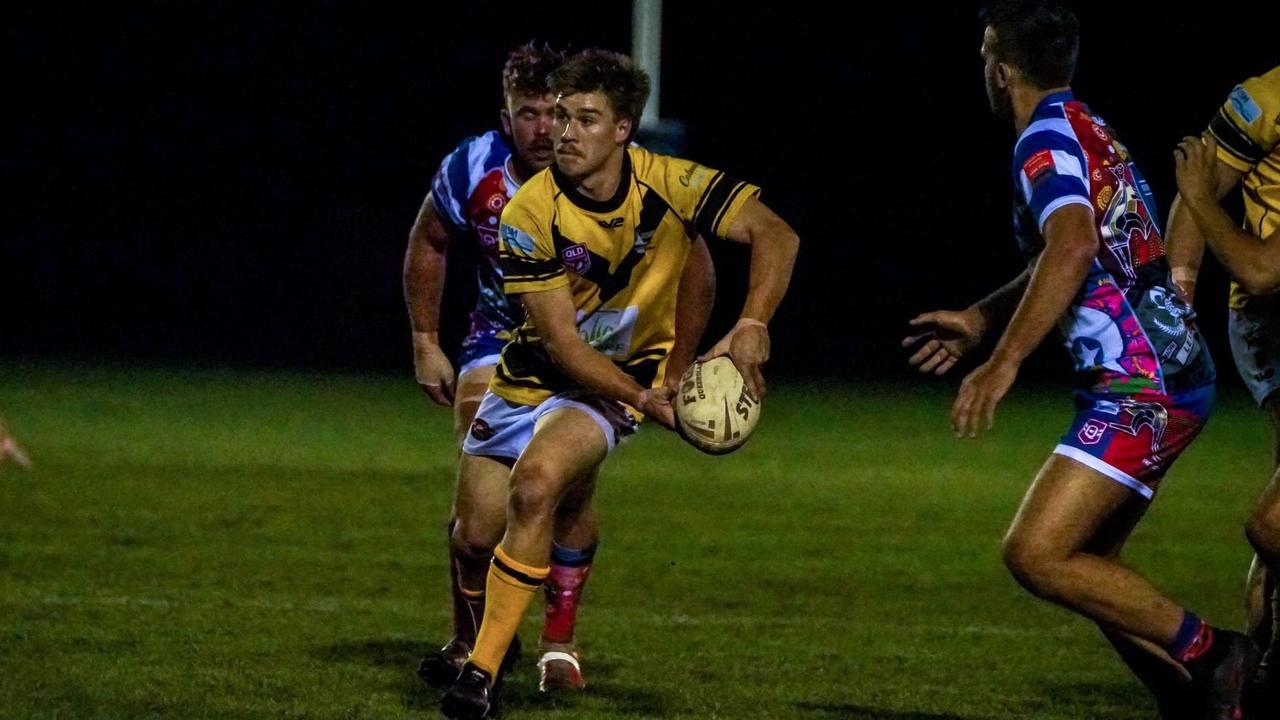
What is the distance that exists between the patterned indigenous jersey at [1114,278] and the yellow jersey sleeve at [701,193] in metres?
0.86

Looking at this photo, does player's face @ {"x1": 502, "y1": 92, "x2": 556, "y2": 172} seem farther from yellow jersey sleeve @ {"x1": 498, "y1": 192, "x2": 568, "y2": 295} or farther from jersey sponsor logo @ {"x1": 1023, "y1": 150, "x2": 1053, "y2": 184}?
jersey sponsor logo @ {"x1": 1023, "y1": 150, "x2": 1053, "y2": 184}

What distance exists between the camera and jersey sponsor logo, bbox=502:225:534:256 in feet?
17.6

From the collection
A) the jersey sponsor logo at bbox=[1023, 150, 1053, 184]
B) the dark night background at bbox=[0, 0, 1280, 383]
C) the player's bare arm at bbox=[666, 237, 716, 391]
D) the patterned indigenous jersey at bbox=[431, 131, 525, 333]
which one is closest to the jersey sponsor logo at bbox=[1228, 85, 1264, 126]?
the jersey sponsor logo at bbox=[1023, 150, 1053, 184]

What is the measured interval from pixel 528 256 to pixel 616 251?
1.01 ft

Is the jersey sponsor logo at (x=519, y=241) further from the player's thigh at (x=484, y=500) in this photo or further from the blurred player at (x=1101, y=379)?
the blurred player at (x=1101, y=379)

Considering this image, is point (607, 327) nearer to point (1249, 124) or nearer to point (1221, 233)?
point (1221, 233)

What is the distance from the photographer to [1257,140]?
212 inches

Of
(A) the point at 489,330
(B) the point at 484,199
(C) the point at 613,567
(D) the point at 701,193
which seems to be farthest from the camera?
(C) the point at 613,567

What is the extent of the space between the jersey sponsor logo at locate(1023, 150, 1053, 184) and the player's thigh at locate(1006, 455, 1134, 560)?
73 centimetres

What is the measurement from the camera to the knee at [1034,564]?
4.86 meters

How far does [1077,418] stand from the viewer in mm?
4965

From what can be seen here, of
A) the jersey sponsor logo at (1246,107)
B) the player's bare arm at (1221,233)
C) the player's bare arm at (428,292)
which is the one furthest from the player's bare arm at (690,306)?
the jersey sponsor logo at (1246,107)

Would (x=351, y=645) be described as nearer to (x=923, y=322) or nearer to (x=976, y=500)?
(x=923, y=322)

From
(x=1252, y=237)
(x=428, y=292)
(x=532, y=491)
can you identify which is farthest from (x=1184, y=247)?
(x=428, y=292)
